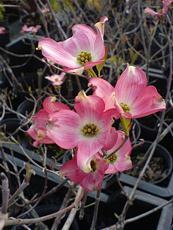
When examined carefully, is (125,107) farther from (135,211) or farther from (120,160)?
(135,211)

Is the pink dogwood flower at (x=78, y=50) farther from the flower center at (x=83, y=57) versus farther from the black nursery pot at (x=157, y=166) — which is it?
the black nursery pot at (x=157, y=166)

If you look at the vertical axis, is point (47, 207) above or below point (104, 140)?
below

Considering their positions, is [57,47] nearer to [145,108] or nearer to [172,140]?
[145,108]

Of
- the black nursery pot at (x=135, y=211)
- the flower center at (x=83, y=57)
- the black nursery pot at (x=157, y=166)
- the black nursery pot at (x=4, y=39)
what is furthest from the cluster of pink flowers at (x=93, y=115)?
the black nursery pot at (x=4, y=39)

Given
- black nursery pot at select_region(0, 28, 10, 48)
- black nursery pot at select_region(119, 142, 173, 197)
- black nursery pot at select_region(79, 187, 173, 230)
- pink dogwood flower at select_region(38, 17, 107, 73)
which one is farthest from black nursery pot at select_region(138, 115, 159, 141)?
pink dogwood flower at select_region(38, 17, 107, 73)

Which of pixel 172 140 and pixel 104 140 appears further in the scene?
pixel 172 140

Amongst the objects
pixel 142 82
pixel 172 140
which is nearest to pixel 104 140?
pixel 142 82

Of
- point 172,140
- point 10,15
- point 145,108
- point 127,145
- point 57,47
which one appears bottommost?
point 172,140
